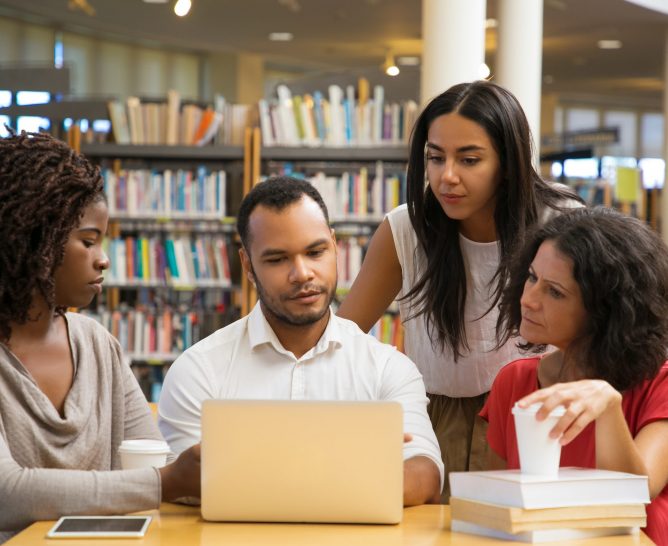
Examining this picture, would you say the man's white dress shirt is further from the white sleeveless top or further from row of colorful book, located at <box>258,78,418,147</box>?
row of colorful book, located at <box>258,78,418,147</box>

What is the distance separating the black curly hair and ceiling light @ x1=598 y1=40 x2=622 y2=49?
11.3 meters

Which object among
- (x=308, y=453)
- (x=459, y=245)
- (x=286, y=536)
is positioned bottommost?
A: (x=286, y=536)

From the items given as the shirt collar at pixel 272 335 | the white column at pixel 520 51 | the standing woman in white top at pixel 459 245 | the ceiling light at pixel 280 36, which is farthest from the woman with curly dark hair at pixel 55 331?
the ceiling light at pixel 280 36

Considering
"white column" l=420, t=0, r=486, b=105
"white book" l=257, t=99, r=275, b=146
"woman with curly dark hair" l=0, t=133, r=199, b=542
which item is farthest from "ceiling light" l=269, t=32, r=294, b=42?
"woman with curly dark hair" l=0, t=133, r=199, b=542

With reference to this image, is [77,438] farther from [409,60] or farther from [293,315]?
[409,60]

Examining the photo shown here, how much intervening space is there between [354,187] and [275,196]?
3909 mm

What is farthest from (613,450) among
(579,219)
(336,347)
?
(336,347)

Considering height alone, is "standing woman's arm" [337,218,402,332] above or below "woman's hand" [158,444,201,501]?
above

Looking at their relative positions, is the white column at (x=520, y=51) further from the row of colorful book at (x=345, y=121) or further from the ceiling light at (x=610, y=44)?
the ceiling light at (x=610, y=44)

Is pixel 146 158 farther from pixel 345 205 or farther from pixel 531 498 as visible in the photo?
pixel 531 498

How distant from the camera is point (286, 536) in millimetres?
1594

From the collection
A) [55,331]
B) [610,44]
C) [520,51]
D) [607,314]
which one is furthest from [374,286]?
[610,44]

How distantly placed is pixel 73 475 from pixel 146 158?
4.81m

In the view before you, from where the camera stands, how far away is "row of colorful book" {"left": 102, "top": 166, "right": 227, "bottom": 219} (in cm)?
616
